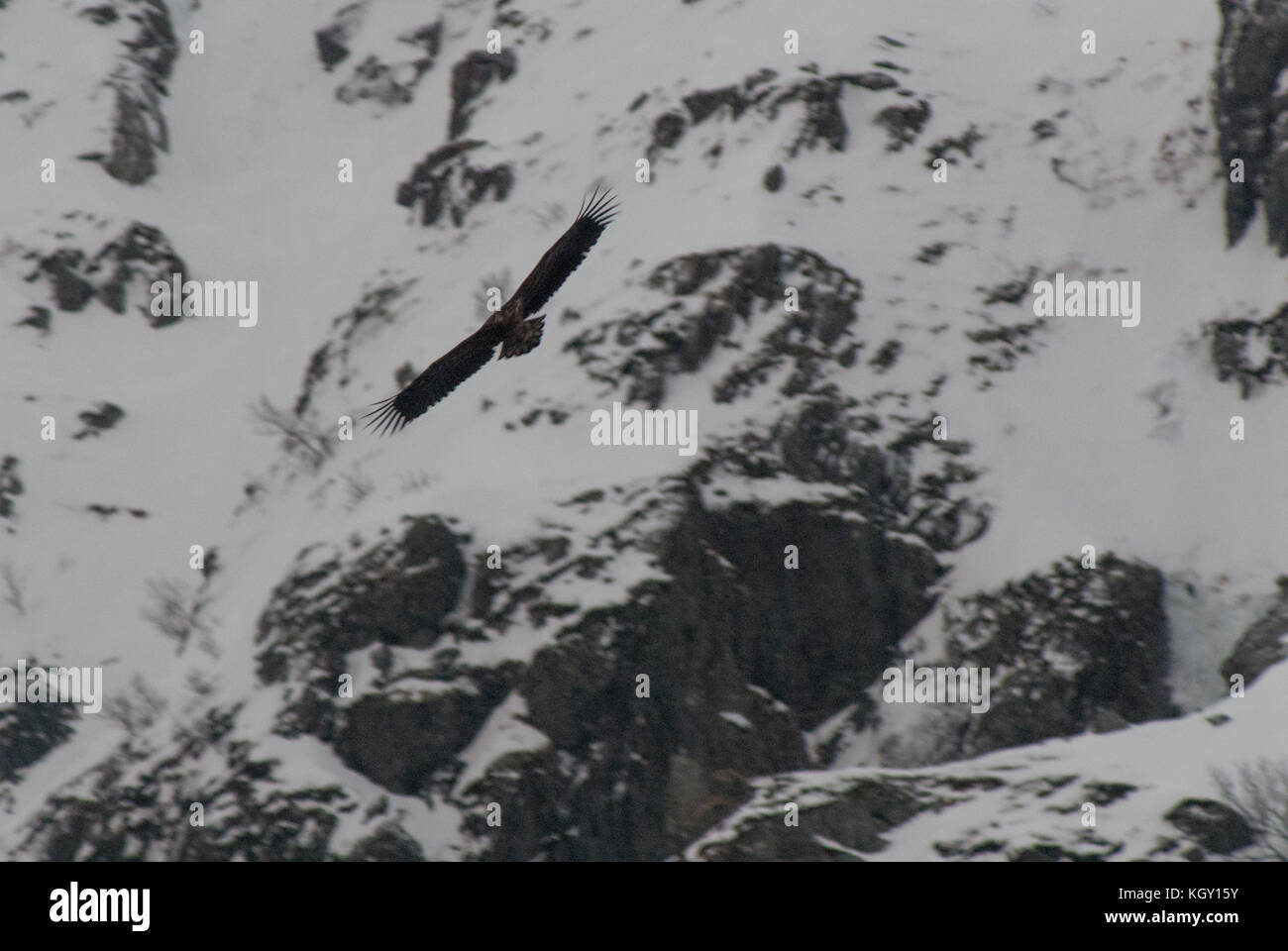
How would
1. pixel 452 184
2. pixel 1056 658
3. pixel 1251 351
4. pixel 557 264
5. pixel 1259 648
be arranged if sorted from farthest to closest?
pixel 452 184, pixel 1251 351, pixel 1056 658, pixel 1259 648, pixel 557 264

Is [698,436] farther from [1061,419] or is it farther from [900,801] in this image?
[900,801]

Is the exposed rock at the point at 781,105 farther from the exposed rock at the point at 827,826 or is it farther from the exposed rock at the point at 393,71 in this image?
the exposed rock at the point at 393,71

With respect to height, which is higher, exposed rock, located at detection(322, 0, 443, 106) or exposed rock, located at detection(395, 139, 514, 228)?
exposed rock, located at detection(322, 0, 443, 106)

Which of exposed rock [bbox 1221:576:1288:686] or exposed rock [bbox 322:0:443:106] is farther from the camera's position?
exposed rock [bbox 322:0:443:106]

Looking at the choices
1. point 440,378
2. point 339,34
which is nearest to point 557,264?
point 440,378

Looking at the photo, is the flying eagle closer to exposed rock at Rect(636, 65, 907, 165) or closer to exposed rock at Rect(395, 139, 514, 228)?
exposed rock at Rect(636, 65, 907, 165)

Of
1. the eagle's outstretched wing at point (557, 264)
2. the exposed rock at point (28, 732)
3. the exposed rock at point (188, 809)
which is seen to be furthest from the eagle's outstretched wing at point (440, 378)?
the exposed rock at point (28, 732)


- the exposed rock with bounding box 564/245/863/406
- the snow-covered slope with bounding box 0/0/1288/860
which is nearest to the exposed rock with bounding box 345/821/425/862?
the snow-covered slope with bounding box 0/0/1288/860

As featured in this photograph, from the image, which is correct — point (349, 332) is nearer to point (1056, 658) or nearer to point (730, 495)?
point (730, 495)
